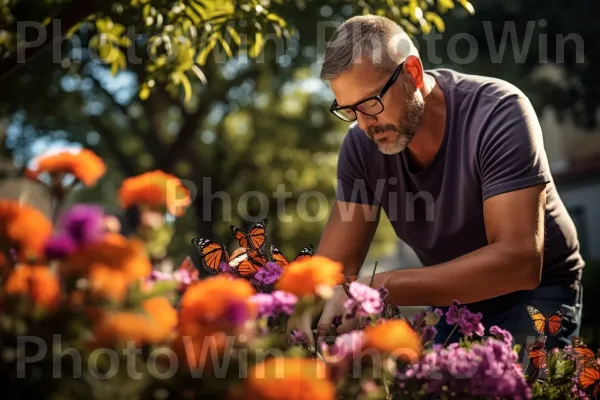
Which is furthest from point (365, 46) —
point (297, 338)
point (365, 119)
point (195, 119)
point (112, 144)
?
point (112, 144)

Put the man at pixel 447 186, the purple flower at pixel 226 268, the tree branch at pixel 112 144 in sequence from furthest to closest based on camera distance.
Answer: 1. the tree branch at pixel 112 144
2. the man at pixel 447 186
3. the purple flower at pixel 226 268

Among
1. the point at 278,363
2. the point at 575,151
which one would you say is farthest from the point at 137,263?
the point at 575,151

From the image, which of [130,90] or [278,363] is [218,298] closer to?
[278,363]

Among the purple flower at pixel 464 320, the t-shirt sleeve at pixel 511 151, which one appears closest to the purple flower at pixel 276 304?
the purple flower at pixel 464 320

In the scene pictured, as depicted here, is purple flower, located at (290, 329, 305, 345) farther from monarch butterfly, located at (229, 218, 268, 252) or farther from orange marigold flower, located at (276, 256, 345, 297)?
monarch butterfly, located at (229, 218, 268, 252)

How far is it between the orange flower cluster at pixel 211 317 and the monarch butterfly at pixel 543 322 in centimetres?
189

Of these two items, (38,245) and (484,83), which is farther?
(484,83)

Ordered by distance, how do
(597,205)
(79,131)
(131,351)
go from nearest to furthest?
(131,351) → (79,131) → (597,205)

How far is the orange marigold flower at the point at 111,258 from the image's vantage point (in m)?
1.22

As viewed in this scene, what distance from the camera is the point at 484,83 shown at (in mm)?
3107

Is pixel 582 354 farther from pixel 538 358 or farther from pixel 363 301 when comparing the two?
pixel 363 301

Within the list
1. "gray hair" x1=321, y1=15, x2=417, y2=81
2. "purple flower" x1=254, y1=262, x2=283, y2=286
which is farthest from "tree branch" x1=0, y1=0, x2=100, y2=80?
"purple flower" x1=254, y1=262, x2=283, y2=286

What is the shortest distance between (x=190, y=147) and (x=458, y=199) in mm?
15980

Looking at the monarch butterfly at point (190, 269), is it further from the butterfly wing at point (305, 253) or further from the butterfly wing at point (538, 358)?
the butterfly wing at point (538, 358)
